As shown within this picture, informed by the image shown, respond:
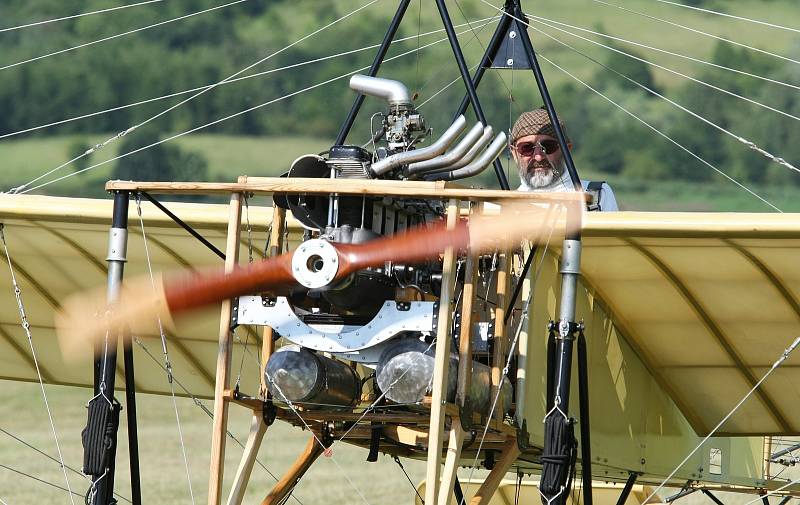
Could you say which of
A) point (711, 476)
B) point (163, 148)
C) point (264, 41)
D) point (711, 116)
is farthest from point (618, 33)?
point (711, 476)

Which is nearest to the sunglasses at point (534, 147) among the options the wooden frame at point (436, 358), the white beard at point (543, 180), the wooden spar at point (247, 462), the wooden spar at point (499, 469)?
the white beard at point (543, 180)

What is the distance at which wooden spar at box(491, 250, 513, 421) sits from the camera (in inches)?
311

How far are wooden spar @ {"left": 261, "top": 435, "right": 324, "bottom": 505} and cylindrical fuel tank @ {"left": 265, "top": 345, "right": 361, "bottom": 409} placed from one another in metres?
0.82

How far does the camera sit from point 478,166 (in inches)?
307

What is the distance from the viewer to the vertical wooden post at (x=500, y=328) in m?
7.90

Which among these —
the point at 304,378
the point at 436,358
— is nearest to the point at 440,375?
the point at 436,358

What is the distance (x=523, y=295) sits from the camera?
836 cm

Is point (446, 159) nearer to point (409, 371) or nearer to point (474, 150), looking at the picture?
point (474, 150)

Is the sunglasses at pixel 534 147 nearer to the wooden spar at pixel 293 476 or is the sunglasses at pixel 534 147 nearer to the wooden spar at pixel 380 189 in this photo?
the wooden spar at pixel 380 189

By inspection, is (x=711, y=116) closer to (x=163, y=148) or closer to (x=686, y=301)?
(x=163, y=148)

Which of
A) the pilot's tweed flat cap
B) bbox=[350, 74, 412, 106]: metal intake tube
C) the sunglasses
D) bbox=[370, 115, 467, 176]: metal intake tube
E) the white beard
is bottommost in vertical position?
bbox=[370, 115, 467, 176]: metal intake tube

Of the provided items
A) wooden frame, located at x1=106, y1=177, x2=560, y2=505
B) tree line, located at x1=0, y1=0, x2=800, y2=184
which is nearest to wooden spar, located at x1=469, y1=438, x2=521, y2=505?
wooden frame, located at x1=106, y1=177, x2=560, y2=505

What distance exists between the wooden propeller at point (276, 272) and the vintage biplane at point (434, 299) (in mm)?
10

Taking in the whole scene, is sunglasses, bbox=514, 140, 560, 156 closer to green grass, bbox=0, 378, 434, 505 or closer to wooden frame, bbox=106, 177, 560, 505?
wooden frame, bbox=106, 177, 560, 505
